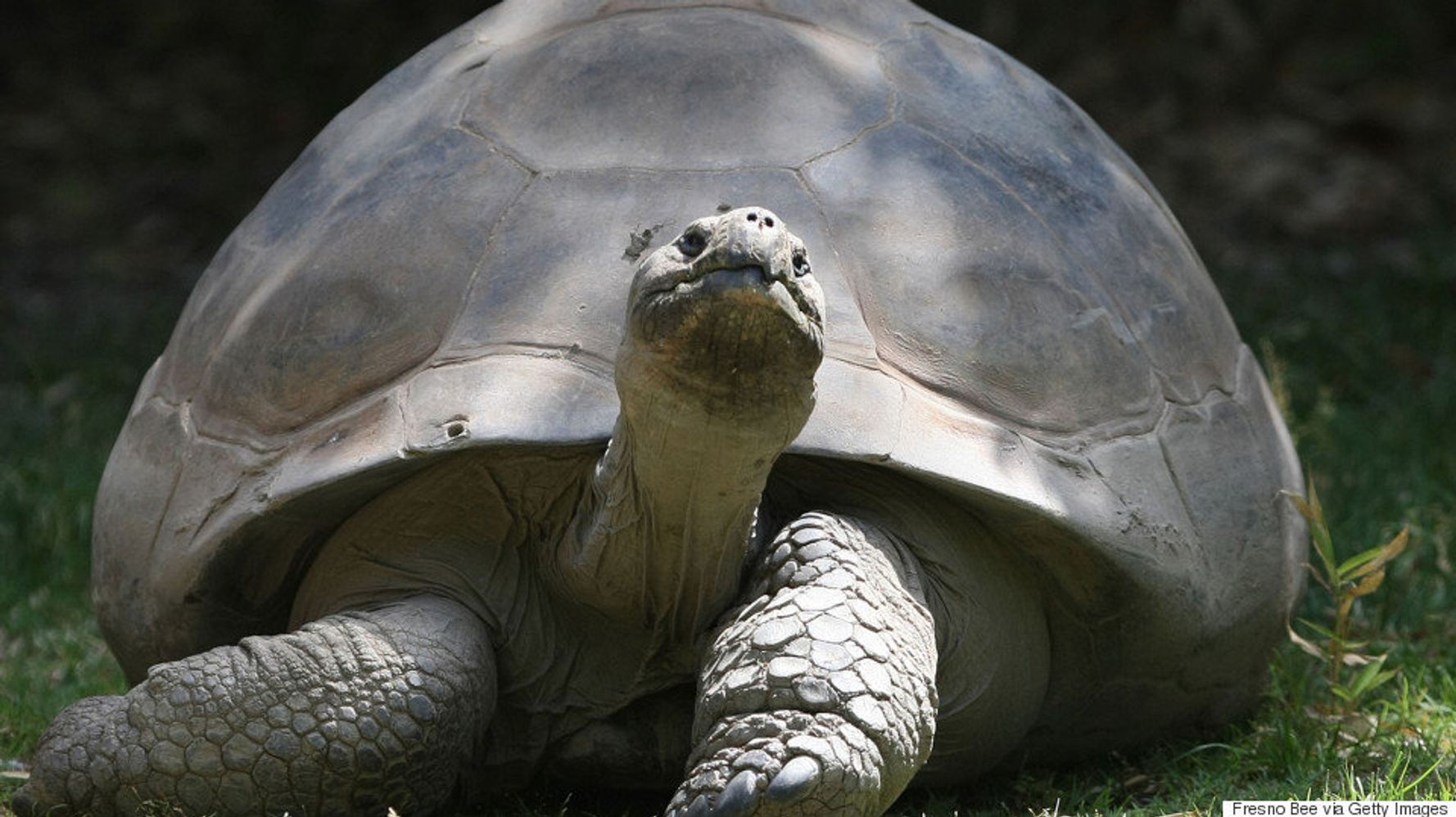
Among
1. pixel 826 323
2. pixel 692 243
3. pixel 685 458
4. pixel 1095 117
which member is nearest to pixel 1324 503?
pixel 826 323

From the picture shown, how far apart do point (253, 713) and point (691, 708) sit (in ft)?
2.23

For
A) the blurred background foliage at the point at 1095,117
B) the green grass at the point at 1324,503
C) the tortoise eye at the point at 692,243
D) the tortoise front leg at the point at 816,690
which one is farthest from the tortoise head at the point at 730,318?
the blurred background foliage at the point at 1095,117

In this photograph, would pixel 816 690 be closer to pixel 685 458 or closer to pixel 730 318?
pixel 685 458

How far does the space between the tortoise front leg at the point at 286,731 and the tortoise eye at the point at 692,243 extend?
0.82 m

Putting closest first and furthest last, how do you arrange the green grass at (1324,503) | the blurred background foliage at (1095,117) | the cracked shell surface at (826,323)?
the cracked shell surface at (826,323) → the green grass at (1324,503) → the blurred background foliage at (1095,117)

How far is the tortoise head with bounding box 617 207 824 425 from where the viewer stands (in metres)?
2.36

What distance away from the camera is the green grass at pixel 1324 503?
Answer: 320cm

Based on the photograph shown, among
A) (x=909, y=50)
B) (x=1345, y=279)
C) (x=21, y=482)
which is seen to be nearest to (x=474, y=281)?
(x=909, y=50)

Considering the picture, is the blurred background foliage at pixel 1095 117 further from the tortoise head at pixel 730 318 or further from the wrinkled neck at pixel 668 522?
the tortoise head at pixel 730 318

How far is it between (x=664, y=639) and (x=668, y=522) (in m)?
0.27

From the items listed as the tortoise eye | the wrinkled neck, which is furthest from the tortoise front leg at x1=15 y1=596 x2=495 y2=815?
the tortoise eye

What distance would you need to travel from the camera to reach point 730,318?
7.77ft

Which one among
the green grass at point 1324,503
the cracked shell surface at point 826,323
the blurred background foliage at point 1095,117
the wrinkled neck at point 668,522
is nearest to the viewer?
the wrinkled neck at point 668,522

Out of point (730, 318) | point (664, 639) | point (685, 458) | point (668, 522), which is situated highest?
point (730, 318)
